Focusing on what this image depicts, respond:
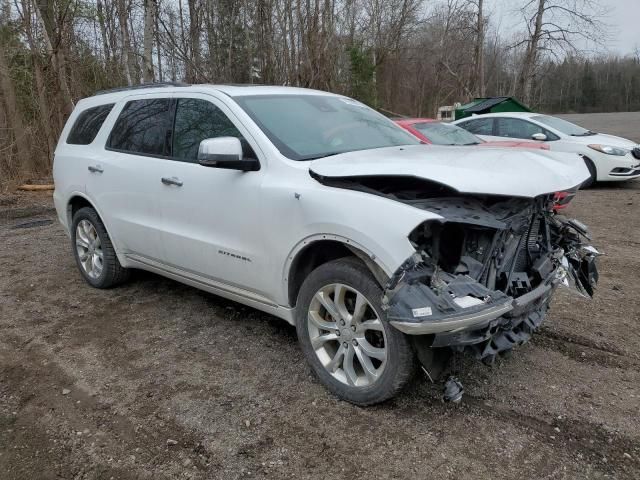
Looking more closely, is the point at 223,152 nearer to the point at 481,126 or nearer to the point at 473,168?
the point at 473,168

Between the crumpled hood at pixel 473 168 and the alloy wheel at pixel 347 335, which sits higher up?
the crumpled hood at pixel 473 168

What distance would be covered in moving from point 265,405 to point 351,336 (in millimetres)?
656

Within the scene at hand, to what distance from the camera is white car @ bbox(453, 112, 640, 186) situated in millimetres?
9977

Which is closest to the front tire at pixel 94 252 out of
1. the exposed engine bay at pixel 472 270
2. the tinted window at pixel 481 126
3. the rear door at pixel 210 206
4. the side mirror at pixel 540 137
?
the rear door at pixel 210 206

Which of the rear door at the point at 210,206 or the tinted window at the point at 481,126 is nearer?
the rear door at the point at 210,206

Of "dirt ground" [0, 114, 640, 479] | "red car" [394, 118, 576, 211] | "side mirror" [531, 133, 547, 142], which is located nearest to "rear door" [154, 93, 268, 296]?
"dirt ground" [0, 114, 640, 479]

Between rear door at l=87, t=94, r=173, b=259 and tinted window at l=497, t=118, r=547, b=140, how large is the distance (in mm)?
8591

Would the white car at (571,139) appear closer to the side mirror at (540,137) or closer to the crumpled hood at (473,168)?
the side mirror at (540,137)

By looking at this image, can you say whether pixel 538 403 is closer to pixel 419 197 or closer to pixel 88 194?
pixel 419 197

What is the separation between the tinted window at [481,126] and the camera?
11.2m

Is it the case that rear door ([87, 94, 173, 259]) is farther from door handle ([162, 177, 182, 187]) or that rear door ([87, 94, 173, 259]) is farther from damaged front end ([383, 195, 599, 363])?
damaged front end ([383, 195, 599, 363])

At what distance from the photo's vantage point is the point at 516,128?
1095 cm

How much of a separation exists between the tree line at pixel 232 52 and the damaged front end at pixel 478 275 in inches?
418

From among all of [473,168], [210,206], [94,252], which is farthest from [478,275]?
[94,252]
